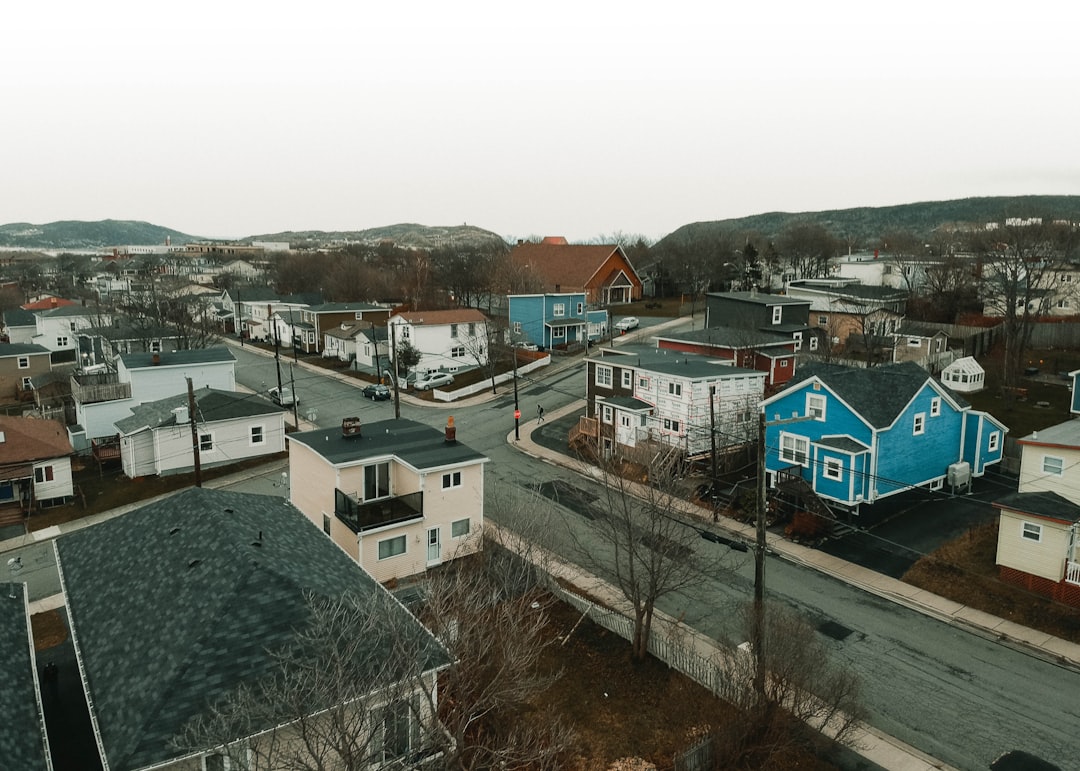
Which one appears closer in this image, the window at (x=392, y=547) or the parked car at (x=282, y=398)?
the window at (x=392, y=547)

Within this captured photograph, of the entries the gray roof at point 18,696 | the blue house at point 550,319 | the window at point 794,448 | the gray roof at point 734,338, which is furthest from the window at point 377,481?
the blue house at point 550,319

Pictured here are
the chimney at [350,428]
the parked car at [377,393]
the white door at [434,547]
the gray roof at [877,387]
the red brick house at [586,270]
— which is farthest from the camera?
the red brick house at [586,270]

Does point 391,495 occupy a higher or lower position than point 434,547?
higher

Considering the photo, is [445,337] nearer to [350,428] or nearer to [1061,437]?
[350,428]

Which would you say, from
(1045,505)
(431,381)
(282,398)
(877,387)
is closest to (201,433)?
(282,398)

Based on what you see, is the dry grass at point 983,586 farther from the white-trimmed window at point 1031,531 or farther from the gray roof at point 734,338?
the gray roof at point 734,338

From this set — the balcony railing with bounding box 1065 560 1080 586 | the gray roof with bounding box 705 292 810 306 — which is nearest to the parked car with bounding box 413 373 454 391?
the gray roof with bounding box 705 292 810 306
